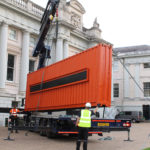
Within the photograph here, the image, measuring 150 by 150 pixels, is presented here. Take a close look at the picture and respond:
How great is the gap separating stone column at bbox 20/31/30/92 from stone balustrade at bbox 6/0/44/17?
2.31 meters

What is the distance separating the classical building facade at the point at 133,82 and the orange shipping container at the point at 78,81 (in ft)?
96.2

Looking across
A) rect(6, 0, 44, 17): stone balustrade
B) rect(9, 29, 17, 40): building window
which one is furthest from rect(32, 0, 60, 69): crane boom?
rect(6, 0, 44, 17): stone balustrade

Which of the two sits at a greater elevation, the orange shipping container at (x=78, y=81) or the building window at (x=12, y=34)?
the building window at (x=12, y=34)

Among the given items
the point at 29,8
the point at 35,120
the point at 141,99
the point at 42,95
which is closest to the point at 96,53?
the point at 42,95

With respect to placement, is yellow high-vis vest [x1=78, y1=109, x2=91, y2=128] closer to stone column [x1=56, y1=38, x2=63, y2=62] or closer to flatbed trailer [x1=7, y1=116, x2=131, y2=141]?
flatbed trailer [x1=7, y1=116, x2=131, y2=141]

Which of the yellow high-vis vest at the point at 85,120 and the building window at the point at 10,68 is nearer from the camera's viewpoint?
the yellow high-vis vest at the point at 85,120

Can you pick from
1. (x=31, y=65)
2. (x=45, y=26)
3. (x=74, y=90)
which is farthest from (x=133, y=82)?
(x=74, y=90)

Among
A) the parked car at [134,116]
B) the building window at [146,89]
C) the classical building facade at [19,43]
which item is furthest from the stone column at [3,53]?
the building window at [146,89]

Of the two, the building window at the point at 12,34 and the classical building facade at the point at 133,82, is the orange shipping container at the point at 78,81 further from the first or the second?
the classical building facade at the point at 133,82

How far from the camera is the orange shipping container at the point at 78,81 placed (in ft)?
36.7

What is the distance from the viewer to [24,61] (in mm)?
24703

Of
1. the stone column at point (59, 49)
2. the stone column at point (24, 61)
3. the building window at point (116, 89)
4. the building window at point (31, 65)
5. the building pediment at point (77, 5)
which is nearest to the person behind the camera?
the stone column at point (24, 61)

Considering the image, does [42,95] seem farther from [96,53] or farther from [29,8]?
[29,8]

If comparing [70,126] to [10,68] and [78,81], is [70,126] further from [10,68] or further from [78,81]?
[10,68]
